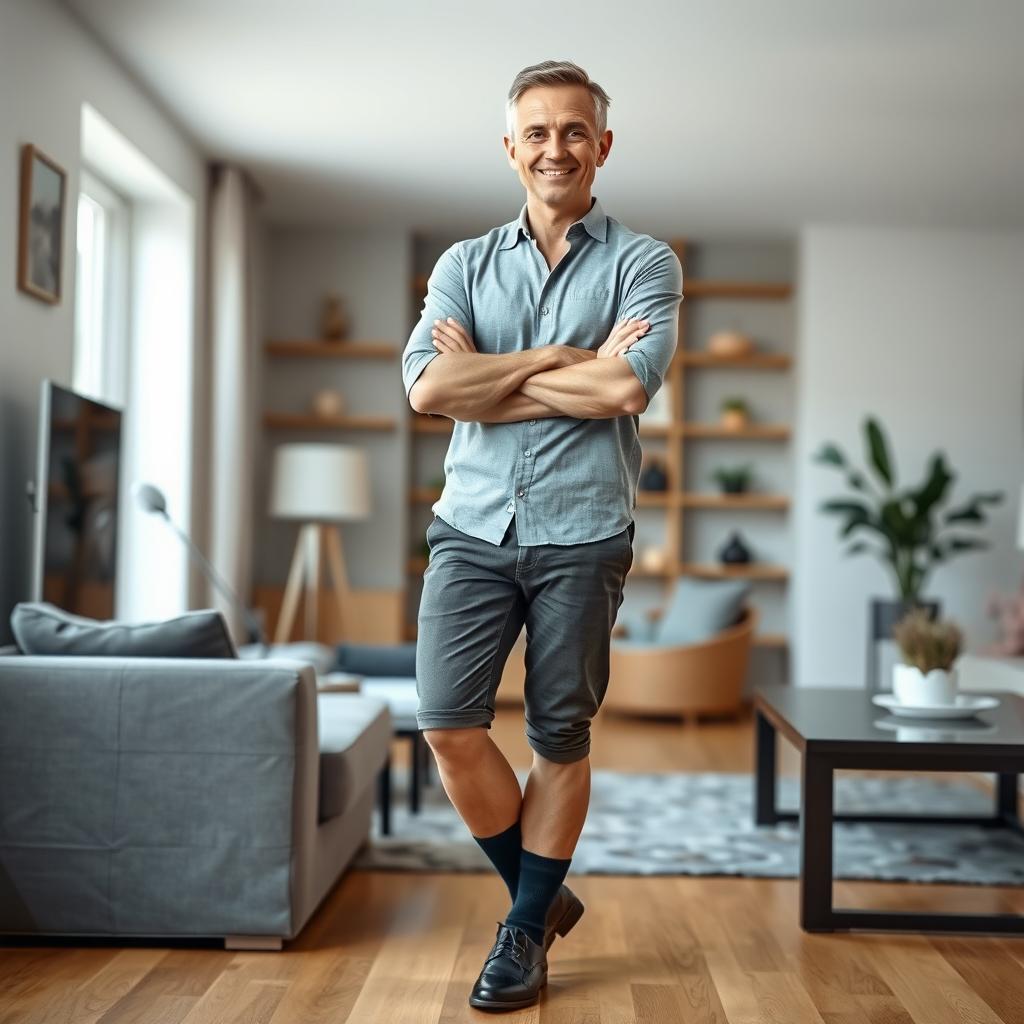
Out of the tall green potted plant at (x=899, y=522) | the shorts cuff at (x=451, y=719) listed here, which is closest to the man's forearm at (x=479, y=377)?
the shorts cuff at (x=451, y=719)

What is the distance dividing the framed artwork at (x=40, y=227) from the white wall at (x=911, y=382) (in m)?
4.18

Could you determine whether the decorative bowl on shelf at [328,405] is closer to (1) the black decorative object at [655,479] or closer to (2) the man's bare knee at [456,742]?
(1) the black decorative object at [655,479]

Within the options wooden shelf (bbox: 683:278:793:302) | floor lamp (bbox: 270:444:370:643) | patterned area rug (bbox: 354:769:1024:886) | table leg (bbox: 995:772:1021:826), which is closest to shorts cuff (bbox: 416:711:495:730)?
patterned area rug (bbox: 354:769:1024:886)

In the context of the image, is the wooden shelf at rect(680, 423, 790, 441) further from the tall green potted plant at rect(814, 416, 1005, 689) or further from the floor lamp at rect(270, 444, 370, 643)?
the floor lamp at rect(270, 444, 370, 643)

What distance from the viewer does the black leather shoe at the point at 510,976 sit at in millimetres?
2264

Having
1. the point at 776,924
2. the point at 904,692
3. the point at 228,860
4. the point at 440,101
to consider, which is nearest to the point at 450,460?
the point at 228,860

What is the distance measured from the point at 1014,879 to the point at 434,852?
→ 1.51 metres

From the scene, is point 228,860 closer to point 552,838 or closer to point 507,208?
point 552,838

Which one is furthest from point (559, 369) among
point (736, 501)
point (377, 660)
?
point (736, 501)

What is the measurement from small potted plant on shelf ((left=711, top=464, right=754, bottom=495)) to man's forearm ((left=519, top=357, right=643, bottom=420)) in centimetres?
516

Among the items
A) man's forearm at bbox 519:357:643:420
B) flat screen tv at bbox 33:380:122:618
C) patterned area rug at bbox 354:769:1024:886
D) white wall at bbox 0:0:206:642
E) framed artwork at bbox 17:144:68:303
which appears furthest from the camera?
framed artwork at bbox 17:144:68:303

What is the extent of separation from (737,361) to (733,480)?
67 cm

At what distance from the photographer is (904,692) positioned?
11.2 feet

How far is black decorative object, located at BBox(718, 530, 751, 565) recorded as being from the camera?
727cm
